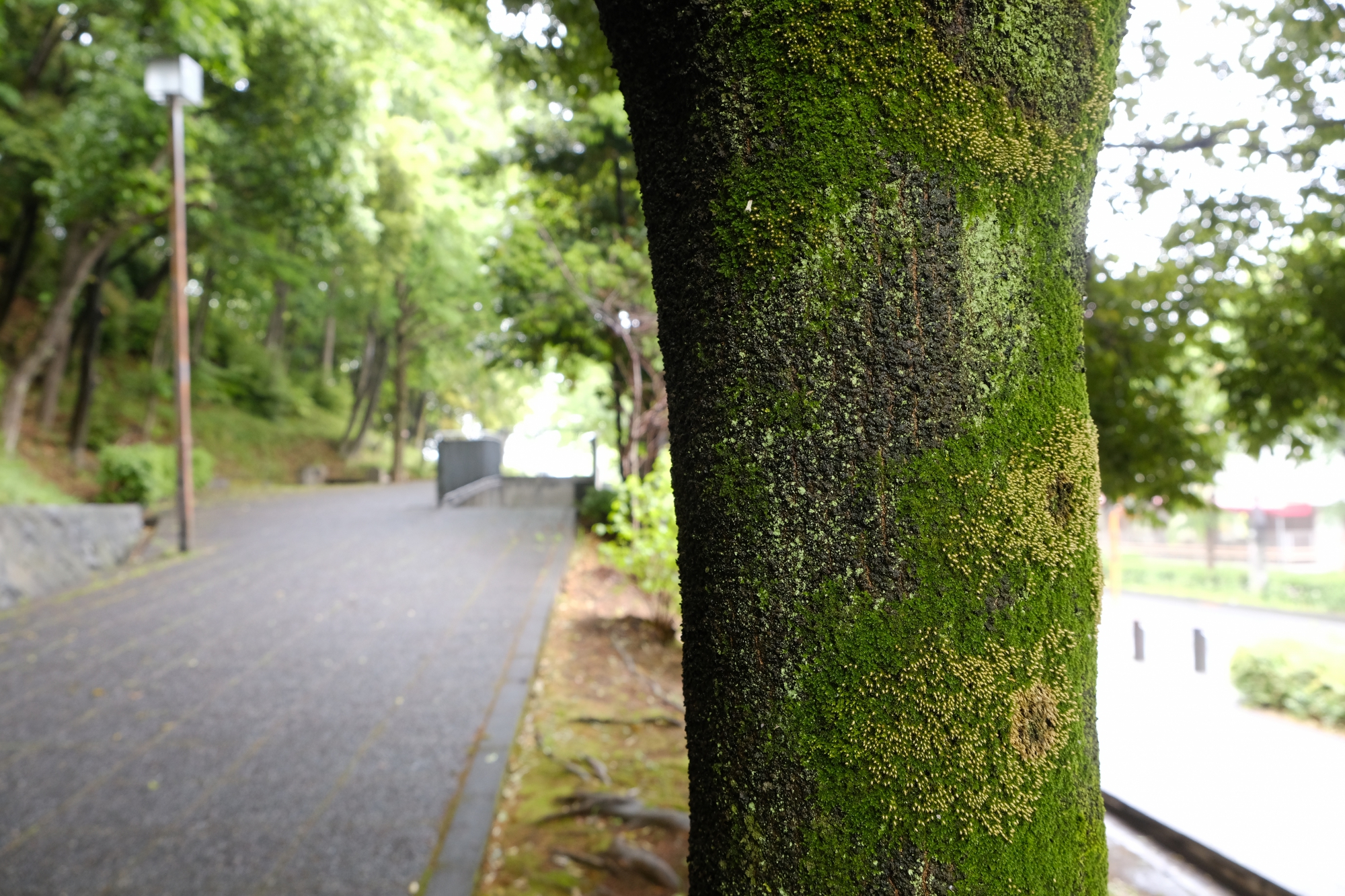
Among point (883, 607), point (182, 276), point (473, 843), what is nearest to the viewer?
point (883, 607)

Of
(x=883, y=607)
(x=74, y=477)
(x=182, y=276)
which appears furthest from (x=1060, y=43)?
(x=74, y=477)

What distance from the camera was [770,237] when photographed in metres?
0.95

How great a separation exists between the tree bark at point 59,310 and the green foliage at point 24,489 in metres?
2.19

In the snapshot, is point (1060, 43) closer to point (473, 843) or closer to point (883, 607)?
point (883, 607)

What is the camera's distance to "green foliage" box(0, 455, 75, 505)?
8383mm

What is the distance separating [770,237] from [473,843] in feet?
10.3

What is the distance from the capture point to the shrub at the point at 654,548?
20.0ft

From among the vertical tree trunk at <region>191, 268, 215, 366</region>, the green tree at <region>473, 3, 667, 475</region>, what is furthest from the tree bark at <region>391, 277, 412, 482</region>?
the green tree at <region>473, 3, 667, 475</region>

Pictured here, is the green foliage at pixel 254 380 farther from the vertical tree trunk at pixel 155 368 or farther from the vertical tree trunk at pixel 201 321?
the vertical tree trunk at pixel 155 368

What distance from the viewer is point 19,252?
14.2 m

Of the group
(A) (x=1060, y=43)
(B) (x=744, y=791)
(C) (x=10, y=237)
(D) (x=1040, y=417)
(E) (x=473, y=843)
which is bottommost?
(E) (x=473, y=843)

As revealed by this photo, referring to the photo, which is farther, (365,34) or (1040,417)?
(365,34)

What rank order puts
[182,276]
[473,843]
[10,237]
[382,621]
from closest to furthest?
[473,843] → [382,621] → [182,276] → [10,237]

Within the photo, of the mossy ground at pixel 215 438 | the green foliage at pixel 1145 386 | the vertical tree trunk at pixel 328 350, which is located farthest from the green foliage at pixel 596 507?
the vertical tree trunk at pixel 328 350
